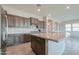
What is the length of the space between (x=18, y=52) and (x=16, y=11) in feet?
2.60

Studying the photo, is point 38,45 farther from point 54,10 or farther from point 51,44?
point 54,10

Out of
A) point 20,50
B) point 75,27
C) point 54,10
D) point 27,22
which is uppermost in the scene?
point 54,10

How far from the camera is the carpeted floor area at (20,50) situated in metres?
1.93

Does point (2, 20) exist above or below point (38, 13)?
below

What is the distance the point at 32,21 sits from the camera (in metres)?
2.01

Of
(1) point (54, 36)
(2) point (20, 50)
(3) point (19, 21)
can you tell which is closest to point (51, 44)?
(1) point (54, 36)

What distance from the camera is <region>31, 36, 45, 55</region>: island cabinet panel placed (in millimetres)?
2051

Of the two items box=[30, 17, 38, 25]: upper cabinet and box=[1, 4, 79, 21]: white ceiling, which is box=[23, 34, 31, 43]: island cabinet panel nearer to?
box=[30, 17, 38, 25]: upper cabinet

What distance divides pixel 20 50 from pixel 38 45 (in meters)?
0.46

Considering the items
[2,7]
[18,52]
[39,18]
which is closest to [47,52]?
[18,52]

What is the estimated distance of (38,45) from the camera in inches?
88.6

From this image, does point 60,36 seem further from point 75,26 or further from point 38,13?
point 38,13

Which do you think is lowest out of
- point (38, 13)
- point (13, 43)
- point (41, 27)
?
point (13, 43)

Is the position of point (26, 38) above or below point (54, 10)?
below
